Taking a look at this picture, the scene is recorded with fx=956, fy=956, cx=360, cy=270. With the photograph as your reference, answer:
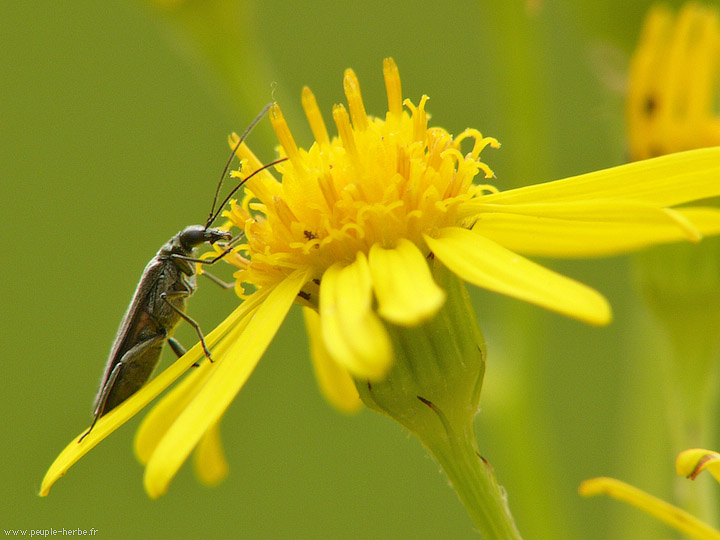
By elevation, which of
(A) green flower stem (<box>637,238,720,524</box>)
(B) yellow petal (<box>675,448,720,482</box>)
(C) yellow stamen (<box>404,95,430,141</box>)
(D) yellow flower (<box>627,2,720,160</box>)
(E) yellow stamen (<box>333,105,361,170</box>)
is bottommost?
(A) green flower stem (<box>637,238,720,524</box>)

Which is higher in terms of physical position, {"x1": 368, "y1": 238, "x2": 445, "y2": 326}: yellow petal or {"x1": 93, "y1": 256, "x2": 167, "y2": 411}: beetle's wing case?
{"x1": 368, "y1": 238, "x2": 445, "y2": 326}: yellow petal

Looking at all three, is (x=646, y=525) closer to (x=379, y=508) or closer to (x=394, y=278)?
(x=394, y=278)

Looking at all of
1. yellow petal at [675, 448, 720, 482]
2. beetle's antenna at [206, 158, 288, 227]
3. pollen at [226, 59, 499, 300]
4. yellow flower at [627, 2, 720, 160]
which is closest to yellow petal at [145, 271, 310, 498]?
pollen at [226, 59, 499, 300]

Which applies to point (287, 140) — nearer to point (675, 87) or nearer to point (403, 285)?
point (403, 285)

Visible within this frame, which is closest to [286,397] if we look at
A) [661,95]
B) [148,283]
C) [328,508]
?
[328,508]

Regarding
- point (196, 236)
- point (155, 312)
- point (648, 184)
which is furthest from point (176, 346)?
point (648, 184)

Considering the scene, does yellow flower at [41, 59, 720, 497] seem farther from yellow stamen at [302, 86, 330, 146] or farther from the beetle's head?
the beetle's head

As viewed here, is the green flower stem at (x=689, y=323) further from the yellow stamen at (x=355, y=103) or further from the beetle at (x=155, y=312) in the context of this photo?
the beetle at (x=155, y=312)
